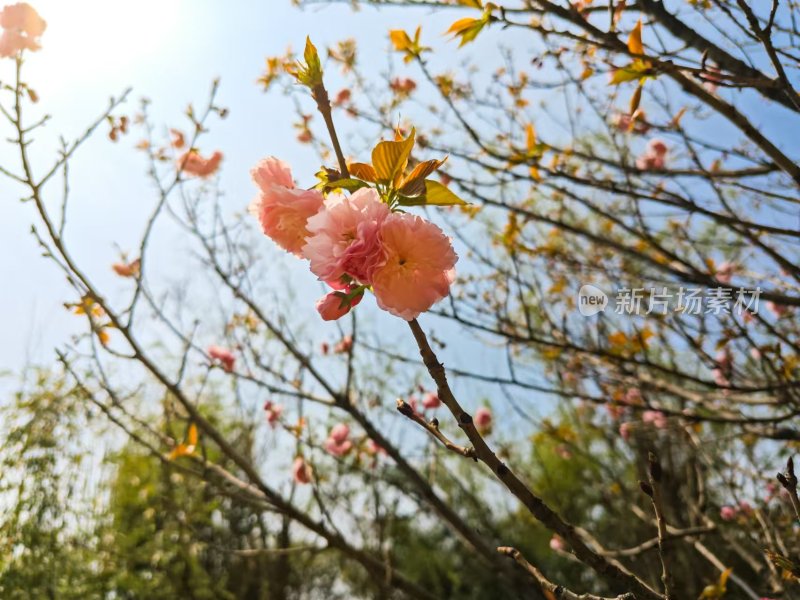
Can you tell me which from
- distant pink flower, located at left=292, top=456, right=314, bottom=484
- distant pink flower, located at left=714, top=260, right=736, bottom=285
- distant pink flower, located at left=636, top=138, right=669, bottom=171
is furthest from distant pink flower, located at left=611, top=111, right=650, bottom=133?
distant pink flower, located at left=292, top=456, right=314, bottom=484

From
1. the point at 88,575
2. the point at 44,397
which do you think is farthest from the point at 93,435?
the point at 88,575

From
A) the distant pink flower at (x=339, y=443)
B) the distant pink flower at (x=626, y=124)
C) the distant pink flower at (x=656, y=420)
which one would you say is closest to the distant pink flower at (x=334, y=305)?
the distant pink flower at (x=626, y=124)

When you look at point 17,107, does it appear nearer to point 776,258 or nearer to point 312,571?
point 776,258

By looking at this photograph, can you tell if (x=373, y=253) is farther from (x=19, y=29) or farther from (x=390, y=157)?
(x=19, y=29)

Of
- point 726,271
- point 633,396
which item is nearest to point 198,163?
point 633,396

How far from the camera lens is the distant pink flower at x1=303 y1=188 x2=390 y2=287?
688 millimetres

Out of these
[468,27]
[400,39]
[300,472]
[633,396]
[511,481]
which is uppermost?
[400,39]

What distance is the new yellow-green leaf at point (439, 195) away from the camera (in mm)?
745

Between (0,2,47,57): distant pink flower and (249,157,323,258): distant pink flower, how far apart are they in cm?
150

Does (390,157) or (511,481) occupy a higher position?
(390,157)

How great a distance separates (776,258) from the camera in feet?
5.78

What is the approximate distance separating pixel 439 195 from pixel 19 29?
182cm

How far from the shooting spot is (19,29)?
1.80 m

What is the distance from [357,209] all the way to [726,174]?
178 cm
